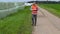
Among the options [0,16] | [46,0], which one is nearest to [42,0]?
[46,0]

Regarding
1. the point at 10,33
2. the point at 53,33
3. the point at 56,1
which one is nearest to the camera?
the point at 10,33

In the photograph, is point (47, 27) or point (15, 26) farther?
point (47, 27)

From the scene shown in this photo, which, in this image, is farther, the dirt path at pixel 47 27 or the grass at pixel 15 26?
the dirt path at pixel 47 27

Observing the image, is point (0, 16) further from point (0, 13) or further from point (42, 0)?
point (42, 0)

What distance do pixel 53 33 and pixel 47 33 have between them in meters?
0.33

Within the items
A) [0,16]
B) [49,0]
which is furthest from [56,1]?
[0,16]

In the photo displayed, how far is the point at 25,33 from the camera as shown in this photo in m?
11.6

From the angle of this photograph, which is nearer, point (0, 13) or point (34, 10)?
point (34, 10)

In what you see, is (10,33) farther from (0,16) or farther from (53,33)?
(0,16)

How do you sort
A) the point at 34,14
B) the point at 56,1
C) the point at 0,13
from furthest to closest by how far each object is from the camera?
the point at 56,1 → the point at 0,13 → the point at 34,14

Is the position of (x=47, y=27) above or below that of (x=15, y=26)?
below

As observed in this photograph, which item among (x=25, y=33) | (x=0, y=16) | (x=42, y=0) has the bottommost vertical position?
(x=42, y=0)

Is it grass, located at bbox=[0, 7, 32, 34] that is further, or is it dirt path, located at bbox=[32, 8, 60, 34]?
dirt path, located at bbox=[32, 8, 60, 34]

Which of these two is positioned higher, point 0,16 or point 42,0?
point 0,16
